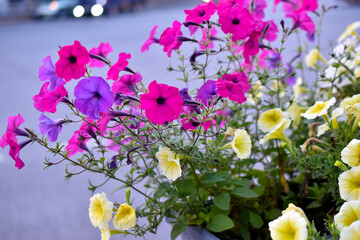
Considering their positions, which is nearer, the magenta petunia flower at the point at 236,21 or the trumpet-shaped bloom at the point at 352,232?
the trumpet-shaped bloom at the point at 352,232

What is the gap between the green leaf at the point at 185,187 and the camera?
0.81 m

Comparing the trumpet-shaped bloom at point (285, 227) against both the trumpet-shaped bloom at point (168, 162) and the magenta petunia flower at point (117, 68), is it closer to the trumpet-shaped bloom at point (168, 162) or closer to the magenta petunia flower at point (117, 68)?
the trumpet-shaped bloom at point (168, 162)

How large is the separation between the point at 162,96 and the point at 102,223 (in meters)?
0.26

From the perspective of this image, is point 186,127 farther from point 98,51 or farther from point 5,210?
point 5,210

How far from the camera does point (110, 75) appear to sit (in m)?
0.77

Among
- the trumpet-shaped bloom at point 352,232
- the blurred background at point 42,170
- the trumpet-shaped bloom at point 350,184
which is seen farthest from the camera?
the blurred background at point 42,170

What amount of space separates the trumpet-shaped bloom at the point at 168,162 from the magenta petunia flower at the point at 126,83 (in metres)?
0.12

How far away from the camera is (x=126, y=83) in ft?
2.51

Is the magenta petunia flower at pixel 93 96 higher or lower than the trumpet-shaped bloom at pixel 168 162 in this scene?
higher

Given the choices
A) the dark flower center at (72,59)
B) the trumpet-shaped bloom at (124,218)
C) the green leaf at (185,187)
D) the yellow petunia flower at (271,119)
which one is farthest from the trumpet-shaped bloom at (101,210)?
the yellow petunia flower at (271,119)

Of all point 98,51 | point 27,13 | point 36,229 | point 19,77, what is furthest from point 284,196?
point 27,13

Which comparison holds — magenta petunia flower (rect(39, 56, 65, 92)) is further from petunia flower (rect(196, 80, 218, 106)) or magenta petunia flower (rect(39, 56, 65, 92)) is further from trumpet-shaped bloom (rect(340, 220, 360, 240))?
trumpet-shaped bloom (rect(340, 220, 360, 240))

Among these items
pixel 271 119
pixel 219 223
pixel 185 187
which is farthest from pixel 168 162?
pixel 271 119

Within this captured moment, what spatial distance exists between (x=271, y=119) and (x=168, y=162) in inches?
11.2
